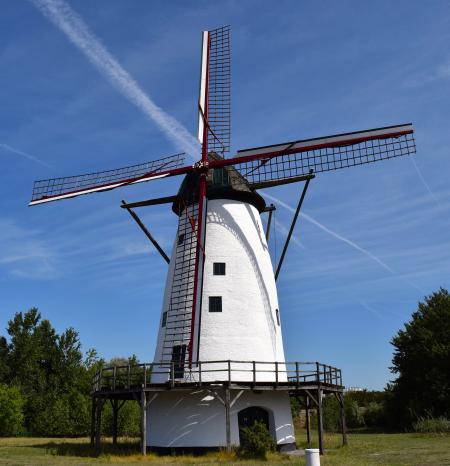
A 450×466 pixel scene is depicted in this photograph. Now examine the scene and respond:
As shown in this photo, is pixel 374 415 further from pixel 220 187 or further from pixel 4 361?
pixel 4 361

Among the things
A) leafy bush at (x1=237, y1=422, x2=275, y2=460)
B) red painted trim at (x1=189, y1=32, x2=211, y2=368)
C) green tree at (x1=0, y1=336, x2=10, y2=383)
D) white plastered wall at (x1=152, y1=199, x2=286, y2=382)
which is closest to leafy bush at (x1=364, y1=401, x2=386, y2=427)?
white plastered wall at (x1=152, y1=199, x2=286, y2=382)

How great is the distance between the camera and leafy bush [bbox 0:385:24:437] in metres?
41.3

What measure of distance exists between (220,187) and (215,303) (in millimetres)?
5282

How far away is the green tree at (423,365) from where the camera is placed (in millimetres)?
34719

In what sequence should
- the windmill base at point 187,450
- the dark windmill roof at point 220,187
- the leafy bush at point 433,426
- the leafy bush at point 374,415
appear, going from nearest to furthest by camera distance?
the windmill base at point 187,450, the dark windmill roof at point 220,187, the leafy bush at point 433,426, the leafy bush at point 374,415

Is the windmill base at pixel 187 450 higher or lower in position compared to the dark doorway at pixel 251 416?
lower

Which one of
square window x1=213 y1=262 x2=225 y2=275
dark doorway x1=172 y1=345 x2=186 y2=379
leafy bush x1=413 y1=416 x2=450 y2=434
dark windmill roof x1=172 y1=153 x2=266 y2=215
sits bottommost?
leafy bush x1=413 y1=416 x2=450 y2=434

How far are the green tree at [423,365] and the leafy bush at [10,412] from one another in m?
27.4

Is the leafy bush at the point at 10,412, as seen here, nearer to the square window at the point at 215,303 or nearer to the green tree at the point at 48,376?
the green tree at the point at 48,376

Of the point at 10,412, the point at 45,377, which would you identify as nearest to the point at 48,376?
the point at 45,377

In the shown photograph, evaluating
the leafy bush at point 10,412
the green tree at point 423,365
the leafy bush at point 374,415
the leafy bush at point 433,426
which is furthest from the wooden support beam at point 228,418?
the leafy bush at point 10,412

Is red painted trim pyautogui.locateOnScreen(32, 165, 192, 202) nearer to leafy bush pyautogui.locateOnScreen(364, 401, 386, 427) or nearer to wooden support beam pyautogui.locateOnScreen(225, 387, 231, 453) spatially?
wooden support beam pyautogui.locateOnScreen(225, 387, 231, 453)

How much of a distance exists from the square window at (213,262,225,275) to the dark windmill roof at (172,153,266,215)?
3183mm

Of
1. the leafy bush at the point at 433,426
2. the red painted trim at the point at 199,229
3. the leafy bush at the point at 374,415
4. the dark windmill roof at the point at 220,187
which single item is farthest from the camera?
the leafy bush at the point at 374,415
